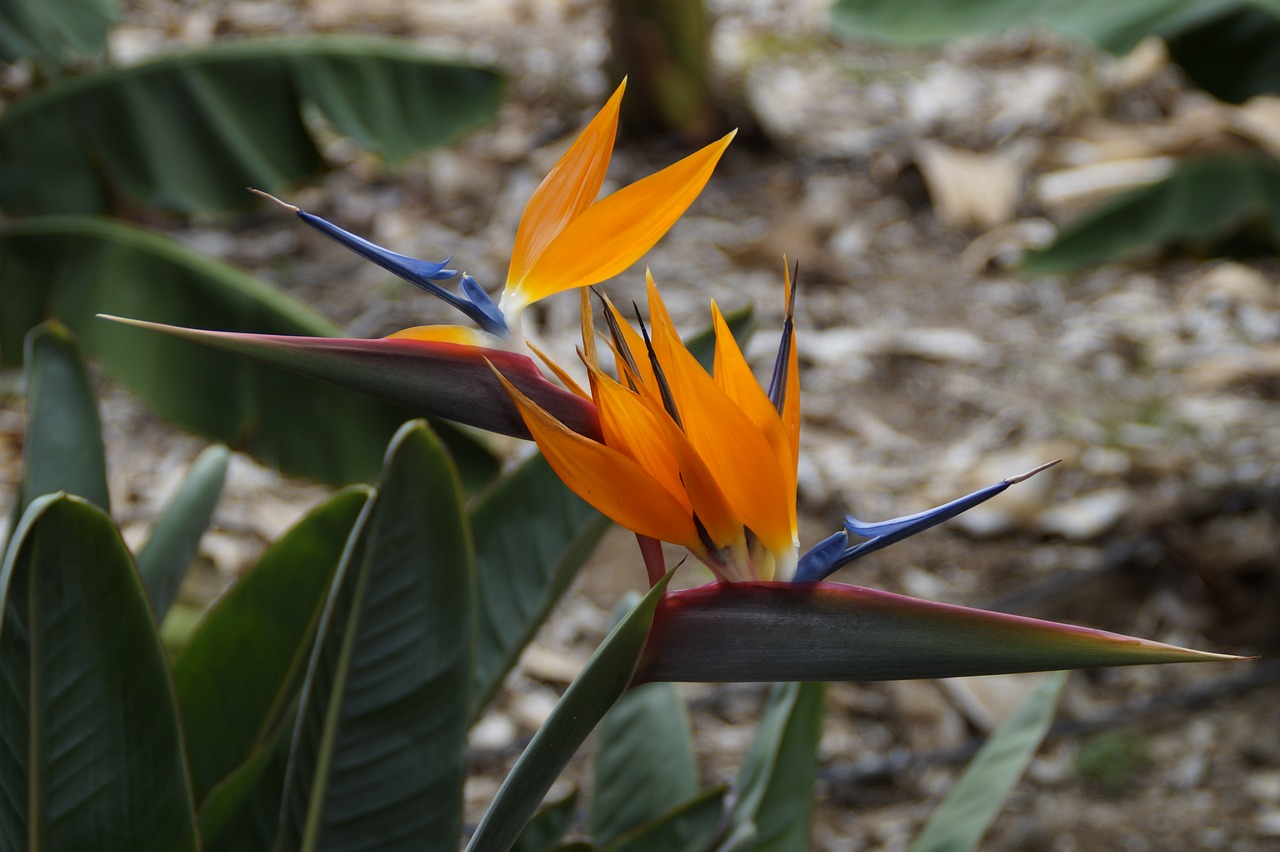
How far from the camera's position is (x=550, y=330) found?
8.21 feet

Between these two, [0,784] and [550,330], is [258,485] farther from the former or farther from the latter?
[0,784]

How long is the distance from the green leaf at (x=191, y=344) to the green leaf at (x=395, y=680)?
2.49 ft

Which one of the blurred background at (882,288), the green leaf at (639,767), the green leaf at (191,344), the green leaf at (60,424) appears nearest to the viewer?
the green leaf at (60,424)

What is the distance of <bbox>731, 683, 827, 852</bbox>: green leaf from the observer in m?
0.77

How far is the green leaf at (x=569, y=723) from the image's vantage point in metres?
0.34

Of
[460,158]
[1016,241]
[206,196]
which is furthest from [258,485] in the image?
[1016,241]

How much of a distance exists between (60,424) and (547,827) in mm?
435

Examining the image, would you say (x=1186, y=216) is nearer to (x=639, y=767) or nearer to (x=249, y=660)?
(x=639, y=767)

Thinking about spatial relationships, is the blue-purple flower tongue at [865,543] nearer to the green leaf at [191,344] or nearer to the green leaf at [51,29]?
the green leaf at [191,344]

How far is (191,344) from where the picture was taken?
1.48m

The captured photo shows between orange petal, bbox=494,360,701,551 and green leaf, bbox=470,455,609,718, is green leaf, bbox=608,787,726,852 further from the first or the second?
orange petal, bbox=494,360,701,551

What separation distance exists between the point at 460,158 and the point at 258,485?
149 cm

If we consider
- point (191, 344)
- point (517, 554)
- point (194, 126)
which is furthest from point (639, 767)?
point (194, 126)

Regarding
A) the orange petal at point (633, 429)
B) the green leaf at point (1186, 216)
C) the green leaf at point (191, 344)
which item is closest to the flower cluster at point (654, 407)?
the orange petal at point (633, 429)
